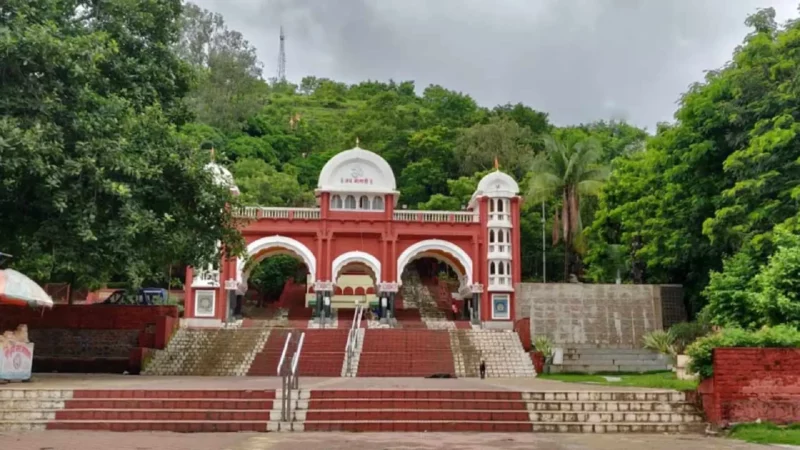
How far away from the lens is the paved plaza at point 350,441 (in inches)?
297

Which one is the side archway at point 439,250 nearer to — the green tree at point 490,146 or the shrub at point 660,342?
the shrub at point 660,342

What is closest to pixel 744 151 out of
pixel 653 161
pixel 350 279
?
pixel 653 161

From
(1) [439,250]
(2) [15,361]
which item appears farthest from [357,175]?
(2) [15,361]

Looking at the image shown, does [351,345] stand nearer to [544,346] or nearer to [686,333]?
[544,346]

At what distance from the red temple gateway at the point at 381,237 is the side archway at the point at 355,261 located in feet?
0.12

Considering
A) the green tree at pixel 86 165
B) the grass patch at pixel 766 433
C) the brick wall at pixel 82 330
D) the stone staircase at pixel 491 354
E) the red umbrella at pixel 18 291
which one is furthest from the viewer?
the stone staircase at pixel 491 354

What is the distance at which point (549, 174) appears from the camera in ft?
102

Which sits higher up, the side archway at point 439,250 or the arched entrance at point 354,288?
the side archway at point 439,250

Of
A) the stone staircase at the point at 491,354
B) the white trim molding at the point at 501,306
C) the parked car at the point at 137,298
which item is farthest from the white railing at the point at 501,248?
the parked car at the point at 137,298

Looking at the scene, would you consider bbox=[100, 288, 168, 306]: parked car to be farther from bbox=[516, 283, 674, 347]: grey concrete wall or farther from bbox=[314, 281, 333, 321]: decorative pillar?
bbox=[516, 283, 674, 347]: grey concrete wall

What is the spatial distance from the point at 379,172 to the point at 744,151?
13084 millimetres

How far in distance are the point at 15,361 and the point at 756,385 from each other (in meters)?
11.2

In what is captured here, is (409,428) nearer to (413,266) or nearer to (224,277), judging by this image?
(224,277)

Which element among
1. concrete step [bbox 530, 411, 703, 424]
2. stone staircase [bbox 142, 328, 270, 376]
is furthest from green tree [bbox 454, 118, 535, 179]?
concrete step [bbox 530, 411, 703, 424]
